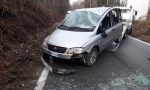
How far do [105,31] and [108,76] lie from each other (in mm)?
2101

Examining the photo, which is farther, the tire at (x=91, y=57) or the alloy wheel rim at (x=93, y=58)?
the alloy wheel rim at (x=93, y=58)

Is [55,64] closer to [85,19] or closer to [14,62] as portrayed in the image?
[14,62]

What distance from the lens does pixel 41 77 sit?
5.93m

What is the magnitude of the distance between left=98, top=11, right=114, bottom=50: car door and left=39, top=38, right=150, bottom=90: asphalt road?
0.61 meters

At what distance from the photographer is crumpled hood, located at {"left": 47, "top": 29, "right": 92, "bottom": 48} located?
6.32 m

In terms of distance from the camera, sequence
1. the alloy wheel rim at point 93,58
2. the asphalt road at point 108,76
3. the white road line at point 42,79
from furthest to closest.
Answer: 1. the alloy wheel rim at point 93,58
2. the asphalt road at point 108,76
3. the white road line at point 42,79

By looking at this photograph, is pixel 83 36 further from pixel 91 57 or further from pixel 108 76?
pixel 108 76

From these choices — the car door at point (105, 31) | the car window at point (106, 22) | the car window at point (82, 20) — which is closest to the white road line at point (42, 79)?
the car window at point (82, 20)

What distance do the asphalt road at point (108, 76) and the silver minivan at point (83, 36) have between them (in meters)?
0.44

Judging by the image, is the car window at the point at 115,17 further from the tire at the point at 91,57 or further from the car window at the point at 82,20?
the tire at the point at 91,57

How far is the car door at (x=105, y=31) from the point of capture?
290 inches

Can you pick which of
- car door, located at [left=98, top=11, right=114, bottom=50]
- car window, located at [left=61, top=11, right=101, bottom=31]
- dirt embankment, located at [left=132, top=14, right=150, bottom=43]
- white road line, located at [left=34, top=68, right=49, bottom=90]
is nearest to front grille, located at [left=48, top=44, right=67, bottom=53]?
white road line, located at [left=34, top=68, right=49, bottom=90]

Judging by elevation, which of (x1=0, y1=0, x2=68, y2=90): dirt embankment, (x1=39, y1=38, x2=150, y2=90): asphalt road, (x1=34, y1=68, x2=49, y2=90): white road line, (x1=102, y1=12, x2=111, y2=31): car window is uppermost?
(x1=102, y1=12, x2=111, y2=31): car window

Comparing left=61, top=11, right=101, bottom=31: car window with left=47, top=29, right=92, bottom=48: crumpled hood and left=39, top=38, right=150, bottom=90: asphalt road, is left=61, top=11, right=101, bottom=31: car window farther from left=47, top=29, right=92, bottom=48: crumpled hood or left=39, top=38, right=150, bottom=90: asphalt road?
left=39, top=38, right=150, bottom=90: asphalt road
